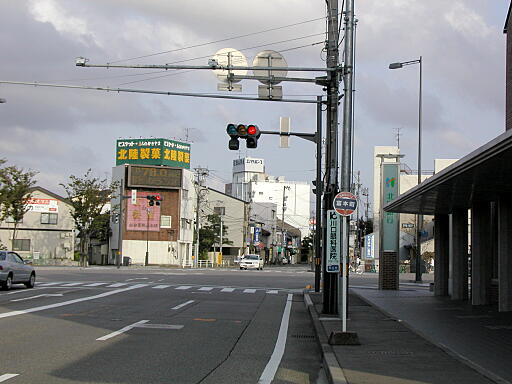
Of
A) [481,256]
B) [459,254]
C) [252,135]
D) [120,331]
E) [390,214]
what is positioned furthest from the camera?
[390,214]

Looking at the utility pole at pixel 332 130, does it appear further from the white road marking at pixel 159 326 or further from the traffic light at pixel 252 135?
the white road marking at pixel 159 326

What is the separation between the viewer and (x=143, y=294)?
26297 millimetres

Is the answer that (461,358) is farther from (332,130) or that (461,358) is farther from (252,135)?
(252,135)

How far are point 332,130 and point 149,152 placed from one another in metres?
65.0

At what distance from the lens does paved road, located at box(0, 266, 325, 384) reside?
9875mm

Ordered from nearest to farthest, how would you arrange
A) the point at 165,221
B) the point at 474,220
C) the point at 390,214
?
the point at 474,220
the point at 390,214
the point at 165,221

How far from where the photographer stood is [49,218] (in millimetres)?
73062

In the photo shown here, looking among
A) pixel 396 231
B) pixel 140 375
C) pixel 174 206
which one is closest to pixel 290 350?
pixel 140 375

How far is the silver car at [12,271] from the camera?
25969 millimetres

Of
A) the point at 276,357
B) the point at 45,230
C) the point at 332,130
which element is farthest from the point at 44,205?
the point at 276,357

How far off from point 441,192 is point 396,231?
38.7ft

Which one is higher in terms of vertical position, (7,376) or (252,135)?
(252,135)

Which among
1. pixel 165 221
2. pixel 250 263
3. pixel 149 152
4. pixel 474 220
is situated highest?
pixel 149 152

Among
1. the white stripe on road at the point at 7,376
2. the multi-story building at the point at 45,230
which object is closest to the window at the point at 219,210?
the multi-story building at the point at 45,230
